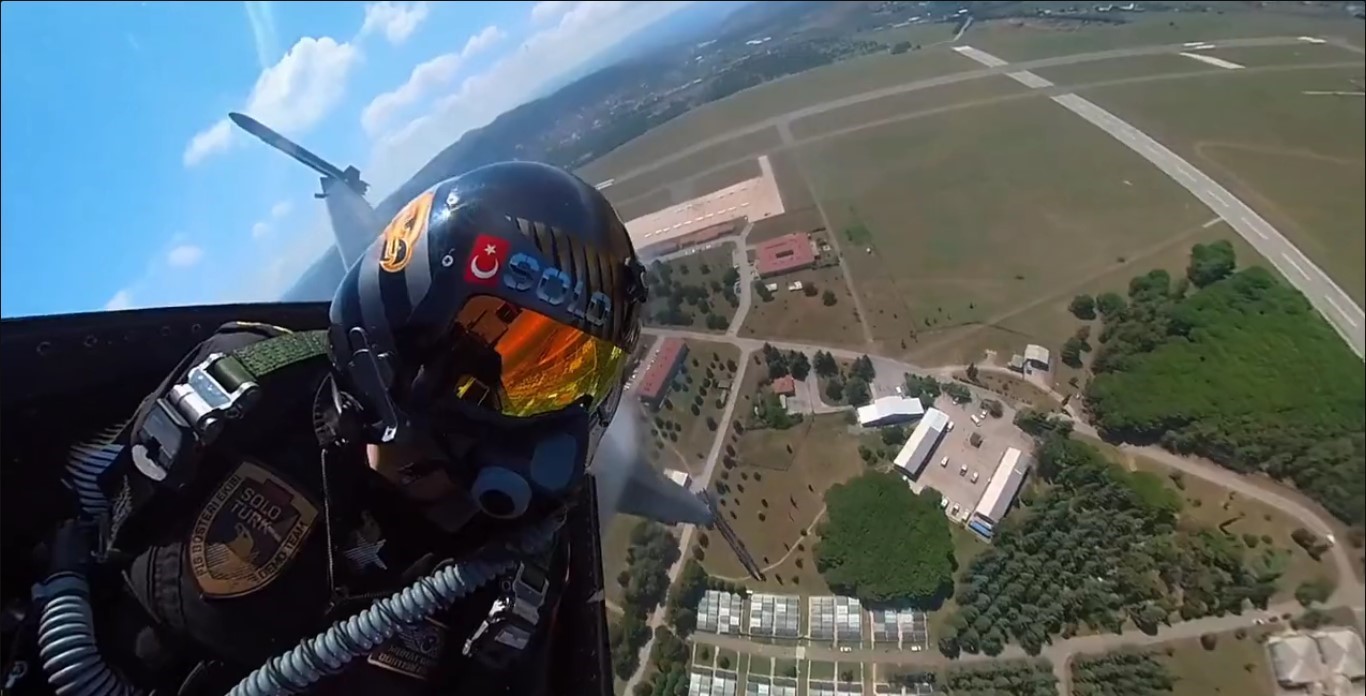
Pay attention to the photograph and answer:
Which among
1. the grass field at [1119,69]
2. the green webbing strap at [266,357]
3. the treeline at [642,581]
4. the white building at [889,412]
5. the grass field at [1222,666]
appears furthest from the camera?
the grass field at [1119,69]

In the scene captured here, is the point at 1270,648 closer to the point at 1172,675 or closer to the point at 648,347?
the point at 1172,675

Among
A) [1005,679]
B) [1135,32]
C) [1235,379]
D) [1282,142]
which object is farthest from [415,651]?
[1135,32]

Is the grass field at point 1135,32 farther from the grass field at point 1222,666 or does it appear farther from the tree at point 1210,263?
the grass field at point 1222,666

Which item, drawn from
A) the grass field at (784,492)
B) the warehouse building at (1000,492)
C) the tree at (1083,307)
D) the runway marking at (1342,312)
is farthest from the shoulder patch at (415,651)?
the runway marking at (1342,312)

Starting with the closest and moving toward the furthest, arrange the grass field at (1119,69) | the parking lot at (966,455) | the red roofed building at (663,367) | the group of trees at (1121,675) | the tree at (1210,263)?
the group of trees at (1121,675) → the red roofed building at (663,367) → the parking lot at (966,455) → the tree at (1210,263) → the grass field at (1119,69)

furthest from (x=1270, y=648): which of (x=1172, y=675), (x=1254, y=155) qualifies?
(x=1254, y=155)

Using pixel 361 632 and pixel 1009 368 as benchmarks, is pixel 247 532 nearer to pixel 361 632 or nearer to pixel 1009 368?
pixel 361 632

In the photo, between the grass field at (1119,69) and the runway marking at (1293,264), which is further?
the grass field at (1119,69)
